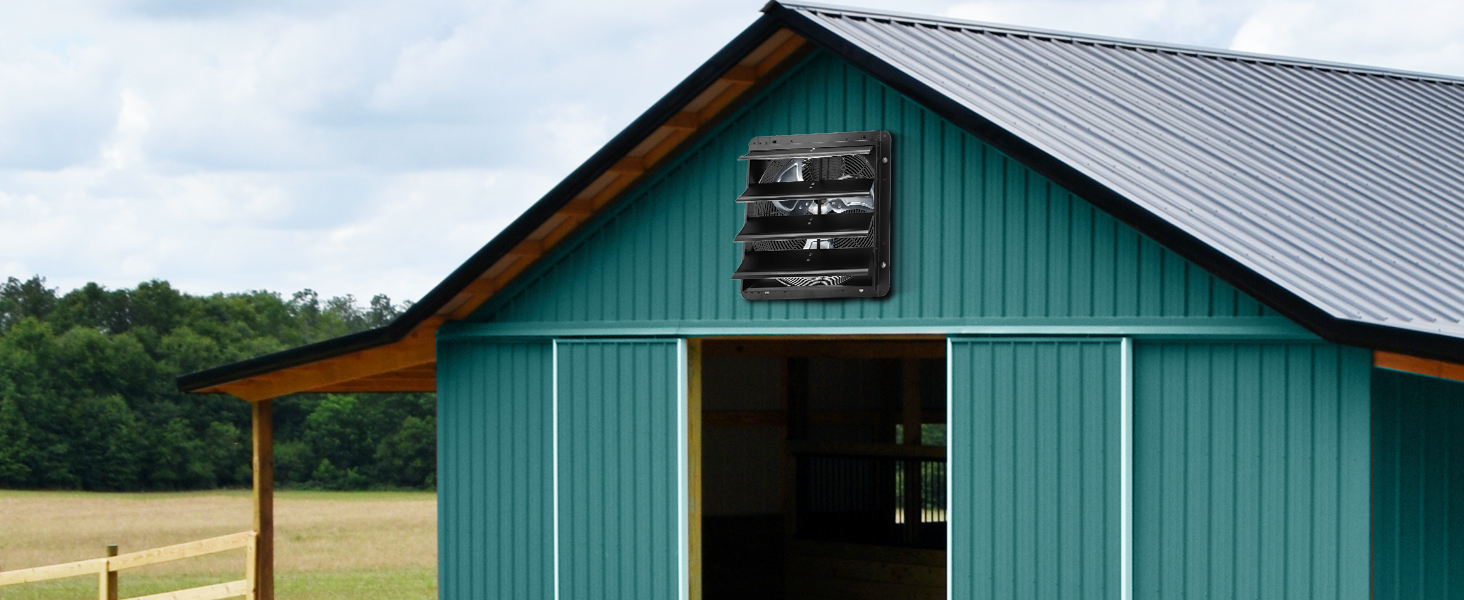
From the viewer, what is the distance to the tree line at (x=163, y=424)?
49250mm

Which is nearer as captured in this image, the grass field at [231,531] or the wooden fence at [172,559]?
the wooden fence at [172,559]

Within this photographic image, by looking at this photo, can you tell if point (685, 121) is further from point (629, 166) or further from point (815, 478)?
point (815, 478)

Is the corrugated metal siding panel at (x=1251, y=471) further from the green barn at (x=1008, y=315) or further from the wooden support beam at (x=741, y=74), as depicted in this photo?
the wooden support beam at (x=741, y=74)

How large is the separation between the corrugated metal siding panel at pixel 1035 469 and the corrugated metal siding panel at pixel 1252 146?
1163mm

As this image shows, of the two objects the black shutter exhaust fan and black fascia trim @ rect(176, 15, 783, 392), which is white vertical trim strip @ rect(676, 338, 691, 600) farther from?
black fascia trim @ rect(176, 15, 783, 392)

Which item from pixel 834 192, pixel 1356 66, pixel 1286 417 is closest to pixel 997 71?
pixel 834 192

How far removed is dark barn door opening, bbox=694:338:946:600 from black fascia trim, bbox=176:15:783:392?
3.39 m

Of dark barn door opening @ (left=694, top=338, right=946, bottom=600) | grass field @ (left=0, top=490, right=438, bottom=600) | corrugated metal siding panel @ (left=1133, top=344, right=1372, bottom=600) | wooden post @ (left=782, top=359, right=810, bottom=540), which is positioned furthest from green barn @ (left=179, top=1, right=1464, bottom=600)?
grass field @ (left=0, top=490, right=438, bottom=600)

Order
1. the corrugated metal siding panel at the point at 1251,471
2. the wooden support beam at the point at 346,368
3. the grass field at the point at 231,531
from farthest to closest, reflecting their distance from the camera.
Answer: the grass field at the point at 231,531 < the wooden support beam at the point at 346,368 < the corrugated metal siding panel at the point at 1251,471

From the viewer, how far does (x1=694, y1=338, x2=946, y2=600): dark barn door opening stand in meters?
15.0

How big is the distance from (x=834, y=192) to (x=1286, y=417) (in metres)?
3.04

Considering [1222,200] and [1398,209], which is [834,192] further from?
[1398,209]

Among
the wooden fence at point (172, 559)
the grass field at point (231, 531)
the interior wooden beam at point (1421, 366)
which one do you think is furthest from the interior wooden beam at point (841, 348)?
the grass field at point (231, 531)

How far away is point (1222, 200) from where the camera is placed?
9750 mm
